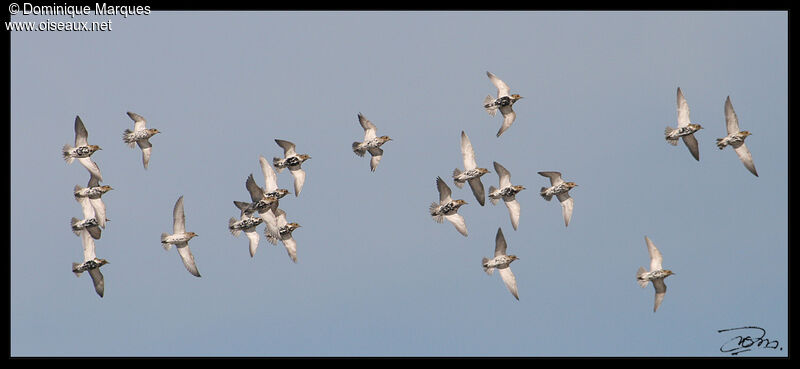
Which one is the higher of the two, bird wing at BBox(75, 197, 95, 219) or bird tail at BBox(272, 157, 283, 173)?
bird tail at BBox(272, 157, 283, 173)

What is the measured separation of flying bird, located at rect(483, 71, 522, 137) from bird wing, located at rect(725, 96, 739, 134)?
10.4 m

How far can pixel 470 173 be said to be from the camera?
85312 millimetres

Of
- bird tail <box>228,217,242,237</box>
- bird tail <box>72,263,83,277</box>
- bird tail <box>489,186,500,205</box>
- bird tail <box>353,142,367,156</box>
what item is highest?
bird tail <box>353,142,367,156</box>

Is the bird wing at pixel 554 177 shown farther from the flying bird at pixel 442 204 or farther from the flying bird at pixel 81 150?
the flying bird at pixel 81 150

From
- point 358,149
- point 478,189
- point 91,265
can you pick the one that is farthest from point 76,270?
point 478,189

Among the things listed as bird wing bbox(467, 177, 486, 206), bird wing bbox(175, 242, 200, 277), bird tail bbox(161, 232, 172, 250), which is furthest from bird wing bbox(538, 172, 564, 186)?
bird tail bbox(161, 232, 172, 250)

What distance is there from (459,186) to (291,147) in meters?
8.57

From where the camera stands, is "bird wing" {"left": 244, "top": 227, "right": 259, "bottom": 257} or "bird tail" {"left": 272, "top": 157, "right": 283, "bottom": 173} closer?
"bird tail" {"left": 272, "top": 157, "right": 283, "bottom": 173}

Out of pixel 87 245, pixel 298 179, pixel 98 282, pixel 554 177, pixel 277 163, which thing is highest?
pixel 277 163

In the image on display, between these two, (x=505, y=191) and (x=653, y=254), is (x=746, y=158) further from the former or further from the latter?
(x=505, y=191)

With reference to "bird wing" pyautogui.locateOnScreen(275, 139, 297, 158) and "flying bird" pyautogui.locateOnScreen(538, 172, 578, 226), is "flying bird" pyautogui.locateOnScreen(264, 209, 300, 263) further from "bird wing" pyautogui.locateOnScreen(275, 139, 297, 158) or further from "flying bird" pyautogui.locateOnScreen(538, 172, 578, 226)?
"flying bird" pyautogui.locateOnScreen(538, 172, 578, 226)

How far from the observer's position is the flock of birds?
278 feet

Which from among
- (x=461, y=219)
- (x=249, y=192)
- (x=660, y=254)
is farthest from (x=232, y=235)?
(x=660, y=254)

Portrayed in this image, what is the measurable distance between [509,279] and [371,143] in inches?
385
